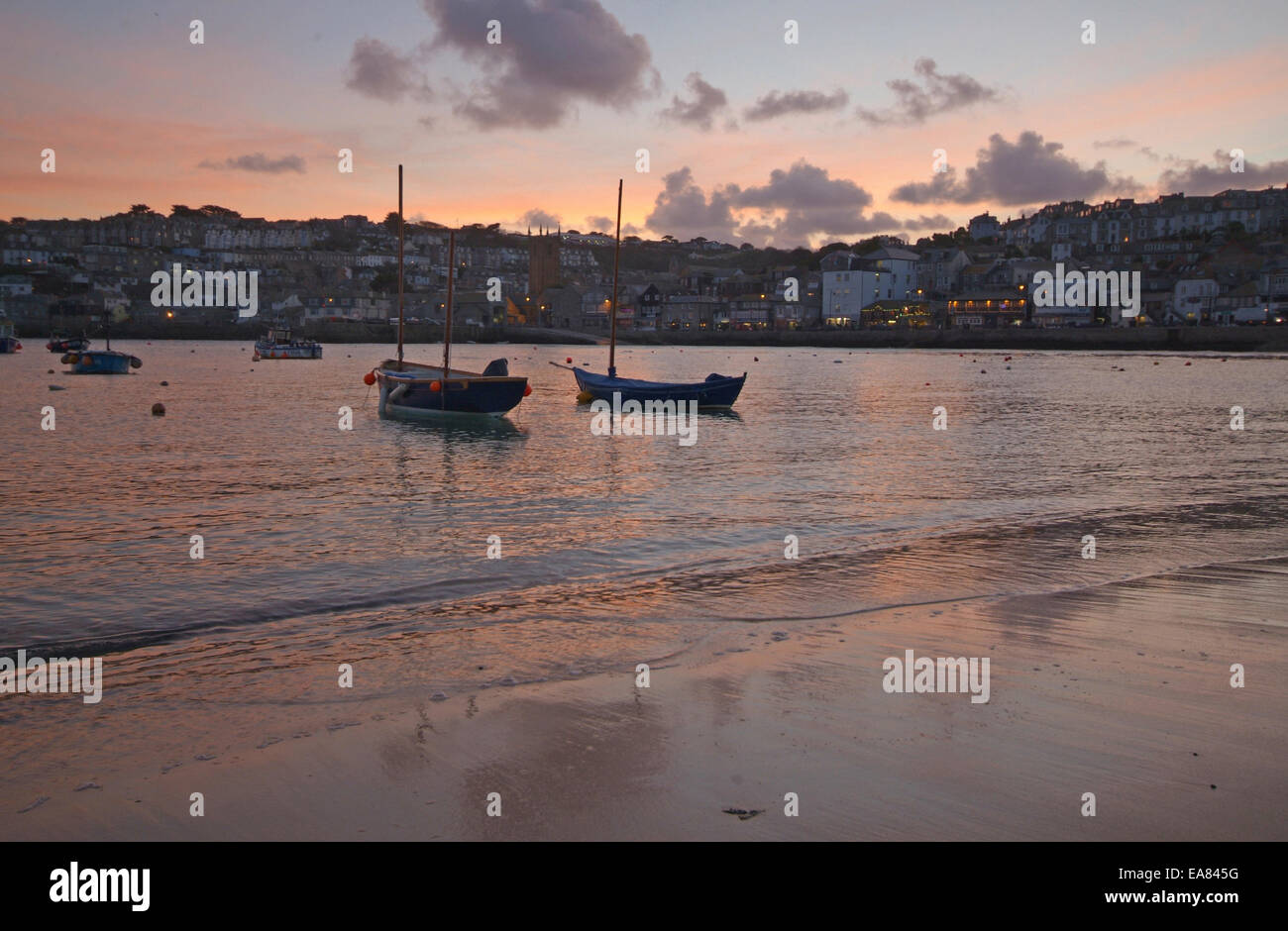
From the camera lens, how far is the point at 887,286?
139875 mm

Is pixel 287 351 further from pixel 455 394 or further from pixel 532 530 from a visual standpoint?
pixel 532 530

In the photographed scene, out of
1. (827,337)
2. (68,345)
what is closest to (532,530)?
(68,345)

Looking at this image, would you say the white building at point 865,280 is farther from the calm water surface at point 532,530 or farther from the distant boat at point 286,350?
the calm water surface at point 532,530

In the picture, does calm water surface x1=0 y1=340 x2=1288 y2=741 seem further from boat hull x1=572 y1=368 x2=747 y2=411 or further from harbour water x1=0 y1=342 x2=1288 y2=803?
boat hull x1=572 y1=368 x2=747 y2=411

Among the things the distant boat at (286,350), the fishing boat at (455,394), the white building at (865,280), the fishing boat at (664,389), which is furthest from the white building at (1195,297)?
the fishing boat at (455,394)

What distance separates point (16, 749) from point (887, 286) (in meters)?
143

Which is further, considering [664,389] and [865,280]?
[865,280]

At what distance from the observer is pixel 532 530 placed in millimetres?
14898

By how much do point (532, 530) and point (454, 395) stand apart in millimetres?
18395

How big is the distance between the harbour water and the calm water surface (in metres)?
0.06

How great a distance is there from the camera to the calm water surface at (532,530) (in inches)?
349

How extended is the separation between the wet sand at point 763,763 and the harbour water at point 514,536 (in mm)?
762

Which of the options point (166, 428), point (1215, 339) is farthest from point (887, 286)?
point (166, 428)

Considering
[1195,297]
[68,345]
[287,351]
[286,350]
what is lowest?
[68,345]
